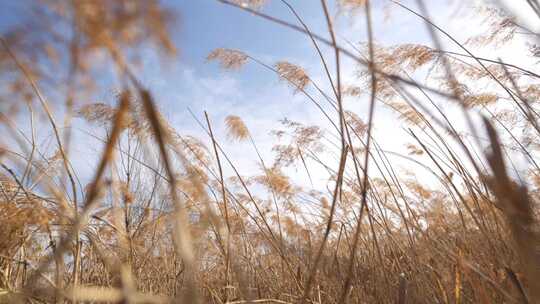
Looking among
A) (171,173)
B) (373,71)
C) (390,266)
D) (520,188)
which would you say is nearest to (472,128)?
(373,71)

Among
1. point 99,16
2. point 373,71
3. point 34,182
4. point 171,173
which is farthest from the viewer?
point 34,182

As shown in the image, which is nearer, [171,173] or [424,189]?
[171,173]

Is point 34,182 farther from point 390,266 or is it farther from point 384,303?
point 390,266

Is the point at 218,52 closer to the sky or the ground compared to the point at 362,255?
closer to the sky

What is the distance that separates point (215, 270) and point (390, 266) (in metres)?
2.44

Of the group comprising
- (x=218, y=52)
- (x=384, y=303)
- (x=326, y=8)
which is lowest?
(x=384, y=303)

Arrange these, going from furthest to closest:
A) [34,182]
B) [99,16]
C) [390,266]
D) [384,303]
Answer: [390,266]
[384,303]
[34,182]
[99,16]

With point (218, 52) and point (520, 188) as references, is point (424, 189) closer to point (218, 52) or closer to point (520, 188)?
point (218, 52)

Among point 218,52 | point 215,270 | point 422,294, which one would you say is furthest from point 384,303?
point 215,270

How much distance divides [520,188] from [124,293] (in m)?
0.37

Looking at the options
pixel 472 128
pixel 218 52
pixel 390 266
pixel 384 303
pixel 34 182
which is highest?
pixel 218 52

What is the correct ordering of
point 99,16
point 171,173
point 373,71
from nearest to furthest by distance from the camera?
1. point 171,173
2. point 99,16
3. point 373,71

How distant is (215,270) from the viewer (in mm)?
4566

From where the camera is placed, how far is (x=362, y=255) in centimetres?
344
